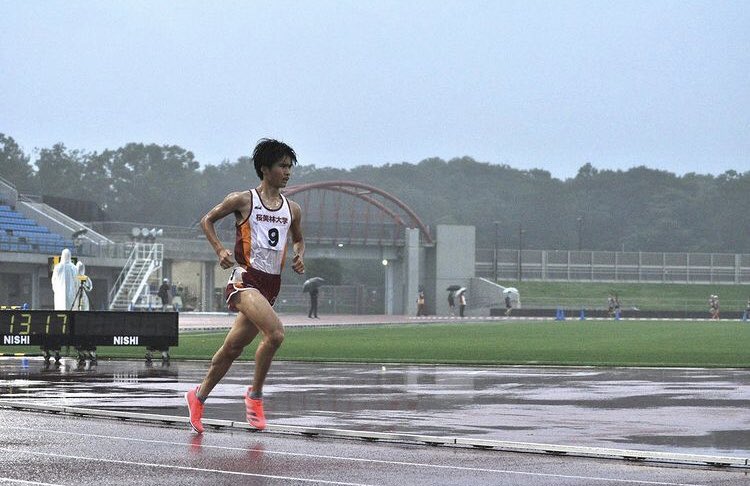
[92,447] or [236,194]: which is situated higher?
[236,194]

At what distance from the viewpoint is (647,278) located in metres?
117

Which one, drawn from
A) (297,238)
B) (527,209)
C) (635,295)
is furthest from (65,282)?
(527,209)

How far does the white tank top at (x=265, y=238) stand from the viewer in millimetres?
11633

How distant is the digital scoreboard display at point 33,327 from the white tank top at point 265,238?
13.6 meters

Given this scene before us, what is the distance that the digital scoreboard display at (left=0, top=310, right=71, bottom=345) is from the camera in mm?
24469

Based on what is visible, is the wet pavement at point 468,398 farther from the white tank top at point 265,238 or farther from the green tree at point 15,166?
the green tree at point 15,166

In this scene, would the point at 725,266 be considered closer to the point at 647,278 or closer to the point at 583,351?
the point at 647,278

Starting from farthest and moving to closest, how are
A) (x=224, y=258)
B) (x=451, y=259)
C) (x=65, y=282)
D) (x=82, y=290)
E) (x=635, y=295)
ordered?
1. (x=635, y=295)
2. (x=451, y=259)
3. (x=65, y=282)
4. (x=82, y=290)
5. (x=224, y=258)

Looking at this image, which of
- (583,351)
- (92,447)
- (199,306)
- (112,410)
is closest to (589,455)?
(92,447)

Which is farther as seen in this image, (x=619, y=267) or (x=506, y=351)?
(x=619, y=267)

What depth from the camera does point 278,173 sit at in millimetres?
11898

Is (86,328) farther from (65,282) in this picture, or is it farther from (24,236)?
(24,236)

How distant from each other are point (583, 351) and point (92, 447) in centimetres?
2272

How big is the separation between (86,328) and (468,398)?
34.9 ft
